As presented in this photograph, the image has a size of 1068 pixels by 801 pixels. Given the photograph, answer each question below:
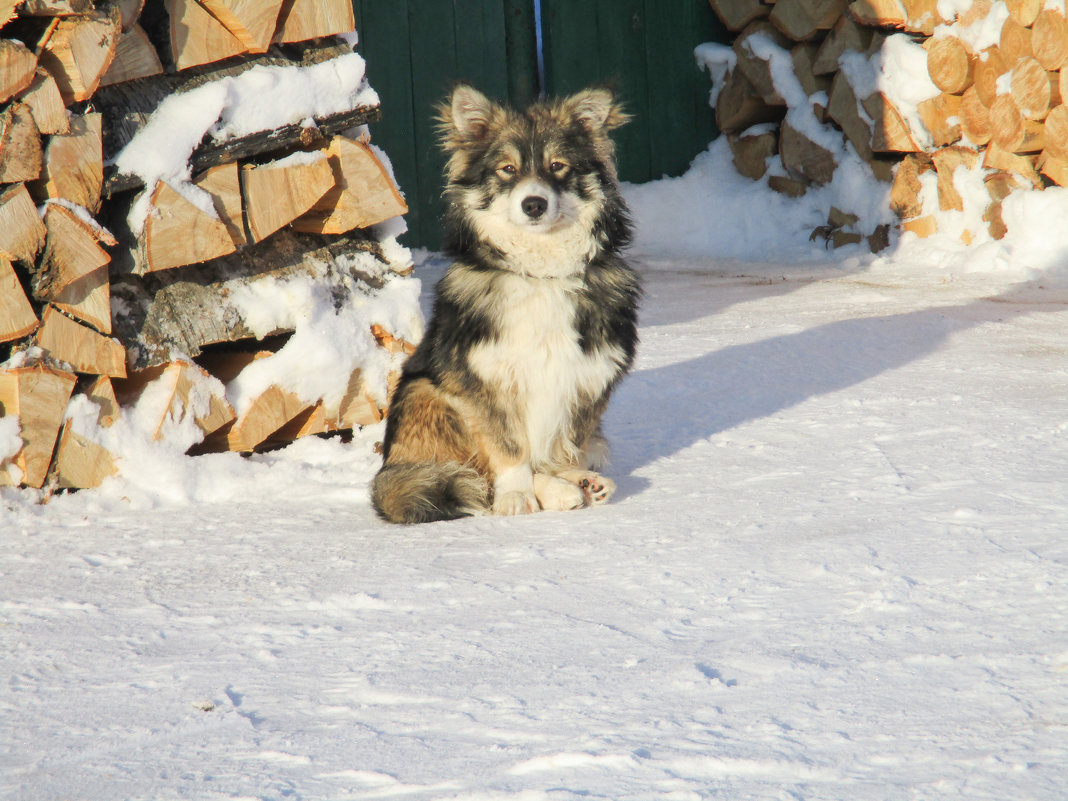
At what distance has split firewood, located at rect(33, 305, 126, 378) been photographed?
117 inches

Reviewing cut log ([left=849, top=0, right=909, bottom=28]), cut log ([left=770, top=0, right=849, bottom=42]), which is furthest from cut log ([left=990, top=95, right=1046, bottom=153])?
cut log ([left=770, top=0, right=849, bottom=42])

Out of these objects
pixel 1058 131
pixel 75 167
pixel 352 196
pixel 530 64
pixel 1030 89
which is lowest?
pixel 352 196

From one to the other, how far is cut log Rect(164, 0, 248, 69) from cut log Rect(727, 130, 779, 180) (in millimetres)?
4891

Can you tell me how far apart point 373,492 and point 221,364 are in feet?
2.85

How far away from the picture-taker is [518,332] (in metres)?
2.97

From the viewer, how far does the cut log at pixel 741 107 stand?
740 cm

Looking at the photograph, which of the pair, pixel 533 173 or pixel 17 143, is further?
pixel 533 173

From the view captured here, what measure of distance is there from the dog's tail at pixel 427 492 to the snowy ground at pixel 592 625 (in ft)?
0.25

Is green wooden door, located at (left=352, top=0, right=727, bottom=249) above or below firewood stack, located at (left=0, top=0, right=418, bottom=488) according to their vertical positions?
above

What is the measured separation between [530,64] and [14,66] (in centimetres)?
510

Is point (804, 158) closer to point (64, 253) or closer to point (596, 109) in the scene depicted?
point (596, 109)

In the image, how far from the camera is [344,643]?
1974 millimetres

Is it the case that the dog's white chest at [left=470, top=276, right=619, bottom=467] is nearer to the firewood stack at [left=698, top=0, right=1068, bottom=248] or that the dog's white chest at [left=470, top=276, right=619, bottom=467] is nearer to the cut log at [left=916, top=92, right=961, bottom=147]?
the firewood stack at [left=698, top=0, right=1068, bottom=248]

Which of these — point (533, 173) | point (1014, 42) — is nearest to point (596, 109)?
point (533, 173)
